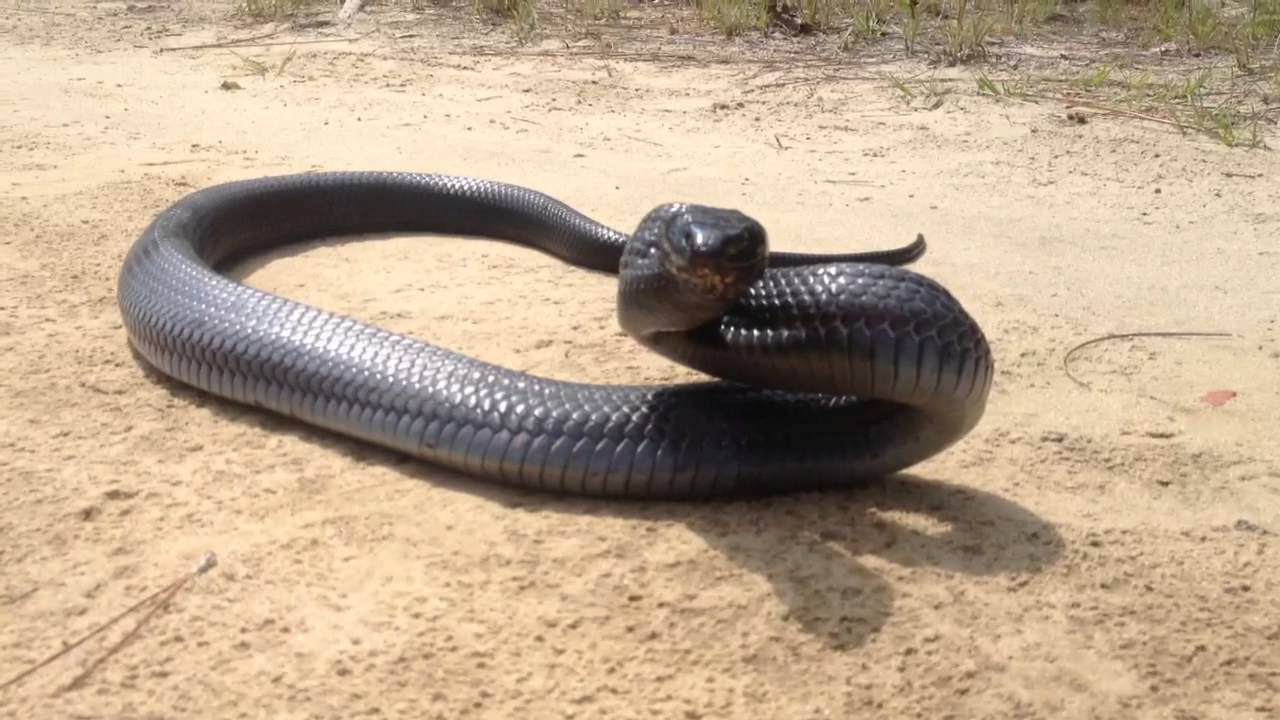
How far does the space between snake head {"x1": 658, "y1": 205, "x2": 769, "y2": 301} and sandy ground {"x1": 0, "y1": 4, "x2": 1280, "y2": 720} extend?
0.55 m

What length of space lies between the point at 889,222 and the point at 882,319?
299 centimetres

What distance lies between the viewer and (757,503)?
123 inches

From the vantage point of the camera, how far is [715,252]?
2809 millimetres

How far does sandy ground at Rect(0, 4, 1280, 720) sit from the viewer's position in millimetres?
2514

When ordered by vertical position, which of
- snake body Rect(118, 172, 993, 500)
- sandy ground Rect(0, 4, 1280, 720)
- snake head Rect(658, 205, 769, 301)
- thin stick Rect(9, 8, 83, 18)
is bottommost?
sandy ground Rect(0, 4, 1280, 720)

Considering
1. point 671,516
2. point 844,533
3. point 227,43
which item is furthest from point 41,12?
point 844,533

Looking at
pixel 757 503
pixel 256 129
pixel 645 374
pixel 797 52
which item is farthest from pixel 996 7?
pixel 757 503

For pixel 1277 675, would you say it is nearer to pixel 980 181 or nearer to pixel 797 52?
pixel 980 181

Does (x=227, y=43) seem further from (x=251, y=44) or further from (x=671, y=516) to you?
(x=671, y=516)

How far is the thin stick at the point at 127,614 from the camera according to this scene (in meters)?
2.47

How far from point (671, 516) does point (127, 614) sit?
3.81 feet

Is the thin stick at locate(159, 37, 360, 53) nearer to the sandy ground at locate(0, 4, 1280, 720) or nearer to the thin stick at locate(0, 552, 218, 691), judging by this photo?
the sandy ground at locate(0, 4, 1280, 720)

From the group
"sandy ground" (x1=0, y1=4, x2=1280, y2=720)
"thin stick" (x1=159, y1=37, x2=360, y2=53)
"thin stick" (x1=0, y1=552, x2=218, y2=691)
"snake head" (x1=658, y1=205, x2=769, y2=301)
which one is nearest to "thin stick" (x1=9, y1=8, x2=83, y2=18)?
"thin stick" (x1=159, y1=37, x2=360, y2=53)

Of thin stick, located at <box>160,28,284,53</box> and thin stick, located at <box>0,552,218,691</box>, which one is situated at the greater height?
thin stick, located at <box>160,28,284,53</box>
